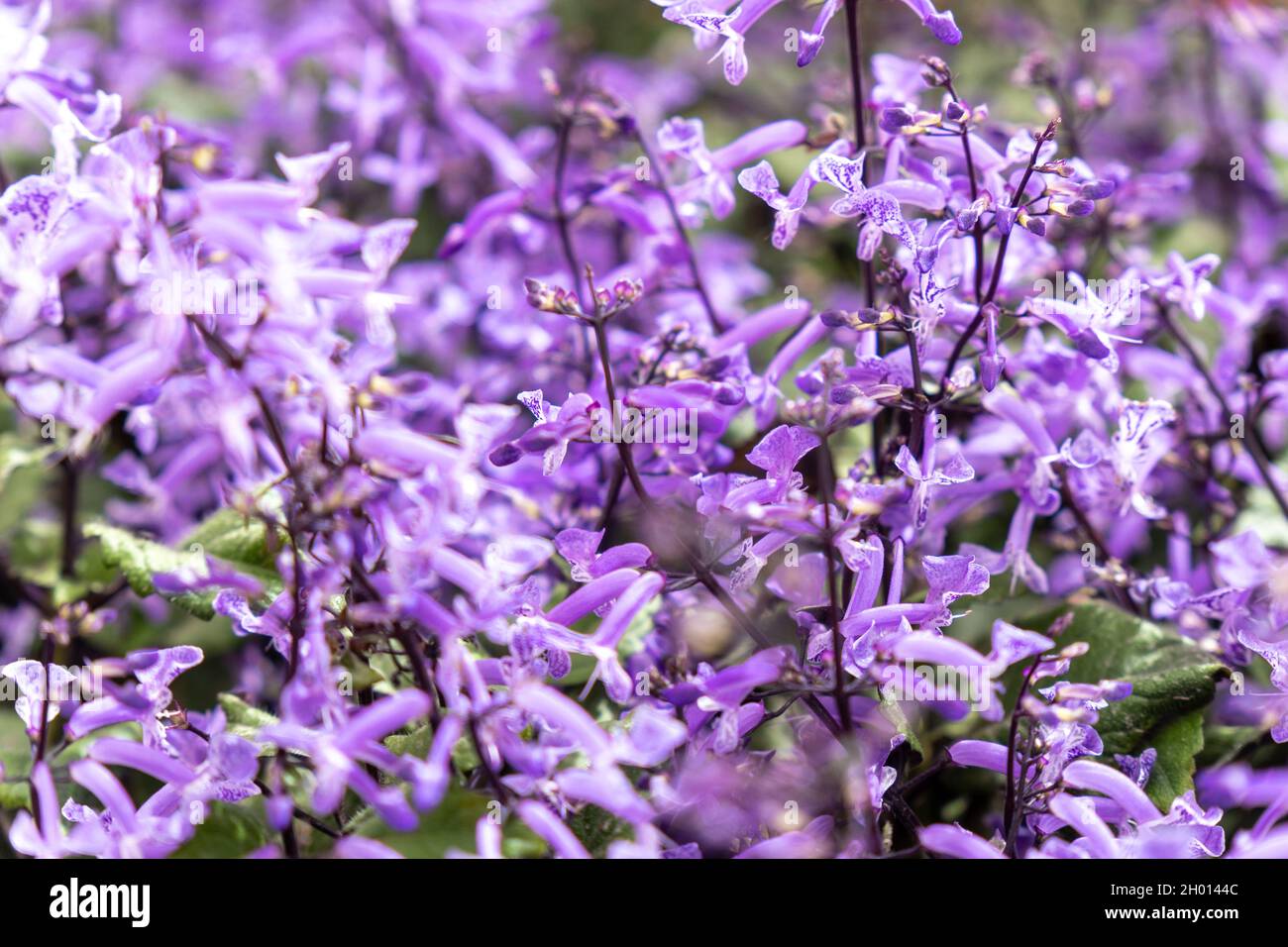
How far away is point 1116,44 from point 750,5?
5.62 feet

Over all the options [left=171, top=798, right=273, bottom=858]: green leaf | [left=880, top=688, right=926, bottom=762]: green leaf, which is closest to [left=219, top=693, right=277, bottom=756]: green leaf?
[left=171, top=798, right=273, bottom=858]: green leaf

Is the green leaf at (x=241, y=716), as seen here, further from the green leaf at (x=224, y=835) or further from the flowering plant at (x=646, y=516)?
the green leaf at (x=224, y=835)

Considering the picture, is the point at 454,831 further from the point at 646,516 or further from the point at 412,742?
the point at 646,516

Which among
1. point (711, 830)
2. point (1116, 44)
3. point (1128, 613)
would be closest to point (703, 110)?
point (1116, 44)

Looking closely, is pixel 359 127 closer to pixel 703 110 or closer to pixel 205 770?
pixel 703 110

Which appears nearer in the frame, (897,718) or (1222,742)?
(897,718)

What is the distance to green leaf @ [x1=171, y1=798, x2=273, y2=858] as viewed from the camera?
1153 millimetres

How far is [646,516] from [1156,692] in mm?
575

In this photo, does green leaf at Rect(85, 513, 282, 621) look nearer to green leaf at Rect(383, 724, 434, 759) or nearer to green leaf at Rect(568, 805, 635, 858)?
green leaf at Rect(383, 724, 434, 759)

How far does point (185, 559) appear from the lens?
1382mm

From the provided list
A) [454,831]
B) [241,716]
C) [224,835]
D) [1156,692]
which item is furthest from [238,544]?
[1156,692]

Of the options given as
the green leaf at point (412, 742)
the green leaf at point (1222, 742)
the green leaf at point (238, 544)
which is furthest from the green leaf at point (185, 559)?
the green leaf at point (1222, 742)

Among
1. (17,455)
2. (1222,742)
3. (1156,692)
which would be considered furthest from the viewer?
(17,455)
